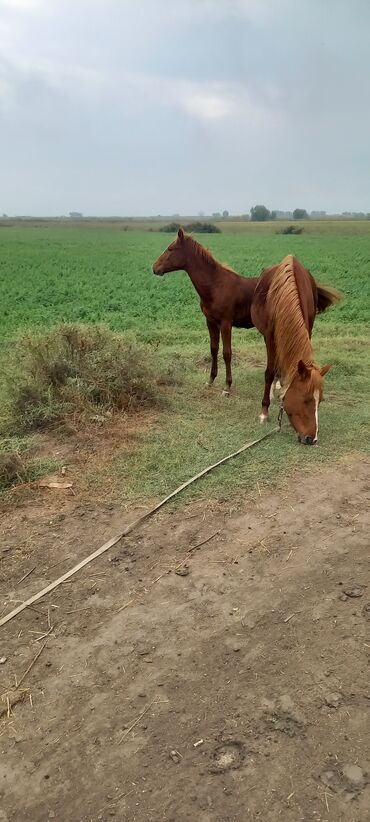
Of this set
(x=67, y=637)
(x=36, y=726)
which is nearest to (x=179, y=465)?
(x=67, y=637)

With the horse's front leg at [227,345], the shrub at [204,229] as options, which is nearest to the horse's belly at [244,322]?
the horse's front leg at [227,345]

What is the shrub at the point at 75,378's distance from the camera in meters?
6.70

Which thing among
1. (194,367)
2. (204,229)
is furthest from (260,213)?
(194,367)

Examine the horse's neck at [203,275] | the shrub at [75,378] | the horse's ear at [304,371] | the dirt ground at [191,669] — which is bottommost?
the dirt ground at [191,669]

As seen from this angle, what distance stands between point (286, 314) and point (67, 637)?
12.8 feet

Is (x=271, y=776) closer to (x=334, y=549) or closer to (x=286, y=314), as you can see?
(x=334, y=549)

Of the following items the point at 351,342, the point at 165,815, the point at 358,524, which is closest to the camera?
the point at 165,815

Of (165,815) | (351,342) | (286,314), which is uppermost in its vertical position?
(286,314)

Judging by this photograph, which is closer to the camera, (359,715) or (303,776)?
(303,776)

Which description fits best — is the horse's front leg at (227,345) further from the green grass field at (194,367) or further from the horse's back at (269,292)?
the horse's back at (269,292)

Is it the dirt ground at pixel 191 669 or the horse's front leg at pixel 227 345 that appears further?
the horse's front leg at pixel 227 345

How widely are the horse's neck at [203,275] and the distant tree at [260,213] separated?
375 feet

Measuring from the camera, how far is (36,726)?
2.69 meters

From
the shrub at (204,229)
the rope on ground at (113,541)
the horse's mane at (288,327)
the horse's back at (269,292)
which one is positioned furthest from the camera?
the shrub at (204,229)
